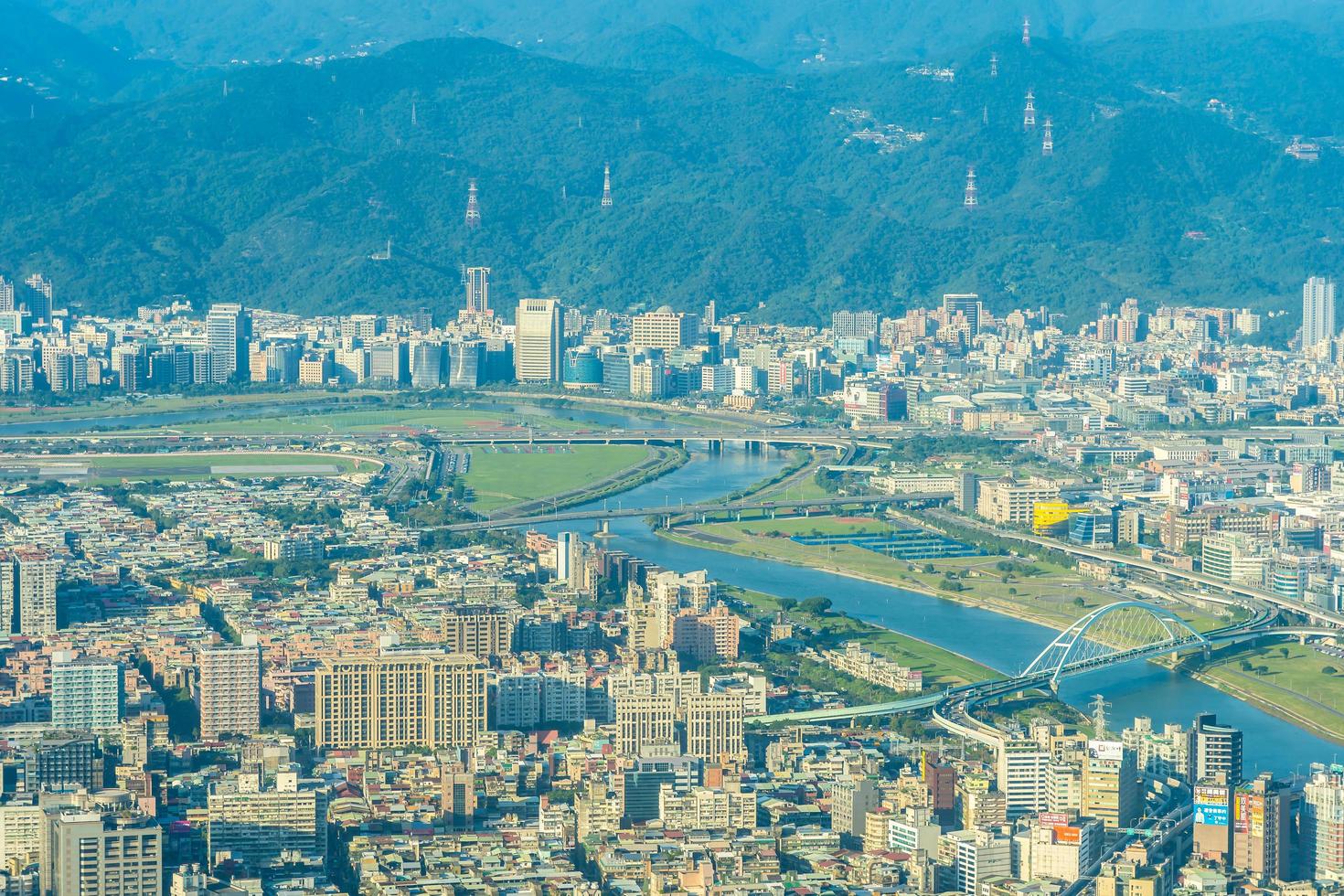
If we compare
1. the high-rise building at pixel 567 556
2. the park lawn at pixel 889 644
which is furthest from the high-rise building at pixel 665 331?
the park lawn at pixel 889 644

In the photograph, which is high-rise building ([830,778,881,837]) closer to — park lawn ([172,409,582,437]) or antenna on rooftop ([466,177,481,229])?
park lawn ([172,409,582,437])

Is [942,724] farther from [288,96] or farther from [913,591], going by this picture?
[288,96]

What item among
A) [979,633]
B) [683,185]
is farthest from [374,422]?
[683,185]

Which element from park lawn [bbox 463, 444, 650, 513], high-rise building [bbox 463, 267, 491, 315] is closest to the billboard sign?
park lawn [bbox 463, 444, 650, 513]

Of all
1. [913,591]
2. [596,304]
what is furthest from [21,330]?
[913,591]

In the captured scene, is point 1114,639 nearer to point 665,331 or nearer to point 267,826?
point 267,826
